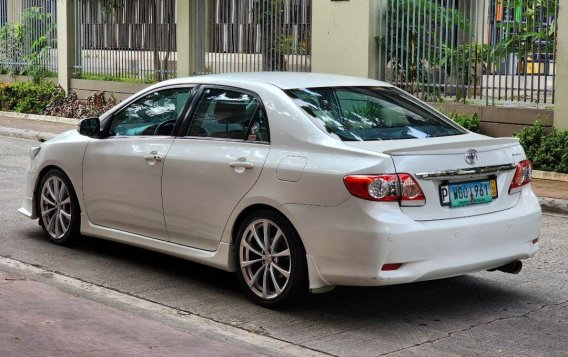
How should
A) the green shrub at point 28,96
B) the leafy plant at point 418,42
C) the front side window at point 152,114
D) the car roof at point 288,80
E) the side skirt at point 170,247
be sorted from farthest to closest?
the green shrub at point 28,96
the leafy plant at point 418,42
the front side window at point 152,114
the car roof at point 288,80
the side skirt at point 170,247

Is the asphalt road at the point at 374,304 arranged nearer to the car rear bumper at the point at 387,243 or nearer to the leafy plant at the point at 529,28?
the car rear bumper at the point at 387,243

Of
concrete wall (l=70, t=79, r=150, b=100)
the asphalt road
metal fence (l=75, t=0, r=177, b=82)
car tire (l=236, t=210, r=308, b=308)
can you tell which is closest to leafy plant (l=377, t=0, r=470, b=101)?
metal fence (l=75, t=0, r=177, b=82)

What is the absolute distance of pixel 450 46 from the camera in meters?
16.3

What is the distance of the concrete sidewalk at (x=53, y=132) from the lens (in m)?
11.9

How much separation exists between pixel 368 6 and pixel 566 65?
420cm

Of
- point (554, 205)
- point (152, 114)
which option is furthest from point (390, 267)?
point (554, 205)

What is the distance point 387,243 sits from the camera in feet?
20.5

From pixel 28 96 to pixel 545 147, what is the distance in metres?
15.1

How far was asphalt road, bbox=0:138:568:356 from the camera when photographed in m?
6.23

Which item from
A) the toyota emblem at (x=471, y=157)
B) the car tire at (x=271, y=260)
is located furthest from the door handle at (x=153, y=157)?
the toyota emblem at (x=471, y=157)

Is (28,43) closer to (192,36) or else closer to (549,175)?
(192,36)

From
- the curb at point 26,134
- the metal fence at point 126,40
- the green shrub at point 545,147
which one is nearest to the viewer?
the green shrub at point 545,147

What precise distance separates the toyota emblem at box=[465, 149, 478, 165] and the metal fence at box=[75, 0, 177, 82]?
16373mm

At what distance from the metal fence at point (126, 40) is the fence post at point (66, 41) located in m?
0.13
